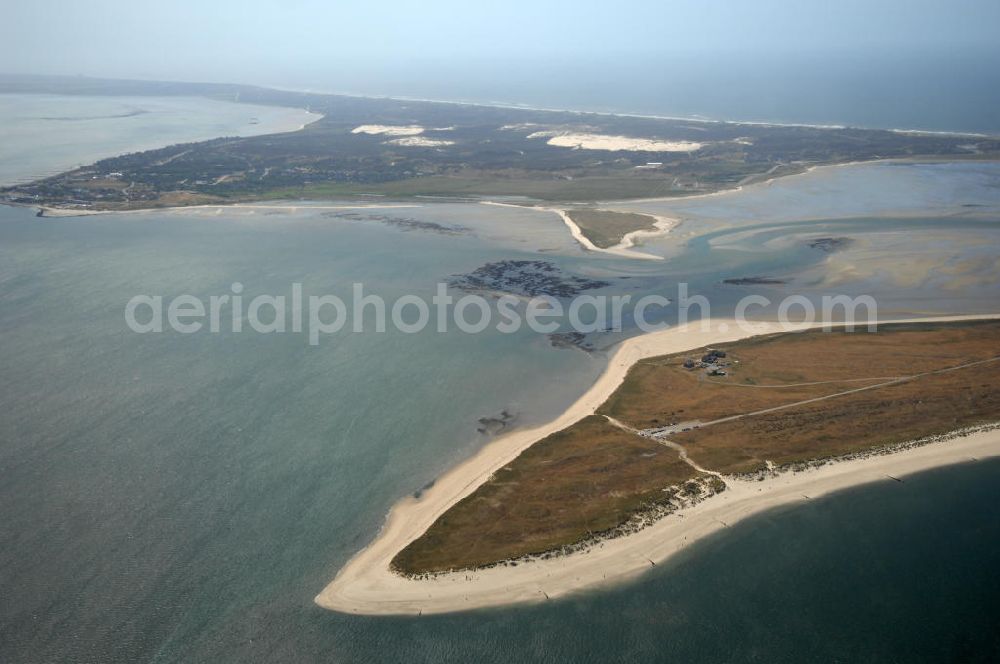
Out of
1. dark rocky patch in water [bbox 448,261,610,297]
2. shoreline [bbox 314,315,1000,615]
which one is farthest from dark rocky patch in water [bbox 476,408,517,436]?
dark rocky patch in water [bbox 448,261,610,297]

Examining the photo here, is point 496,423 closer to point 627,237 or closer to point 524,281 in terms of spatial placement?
point 524,281

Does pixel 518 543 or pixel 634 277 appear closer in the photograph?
pixel 518 543

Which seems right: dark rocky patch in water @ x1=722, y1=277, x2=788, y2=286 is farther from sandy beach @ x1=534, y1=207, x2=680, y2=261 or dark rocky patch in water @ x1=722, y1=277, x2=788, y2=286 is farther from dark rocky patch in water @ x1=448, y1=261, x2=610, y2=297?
dark rocky patch in water @ x1=448, y1=261, x2=610, y2=297

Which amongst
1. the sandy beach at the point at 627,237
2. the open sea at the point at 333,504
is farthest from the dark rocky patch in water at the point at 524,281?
the sandy beach at the point at 627,237

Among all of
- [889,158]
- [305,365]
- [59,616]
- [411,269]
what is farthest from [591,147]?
[59,616]

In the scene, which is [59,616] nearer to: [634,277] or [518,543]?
[518,543]

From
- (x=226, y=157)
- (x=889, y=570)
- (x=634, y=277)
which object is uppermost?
(x=226, y=157)
